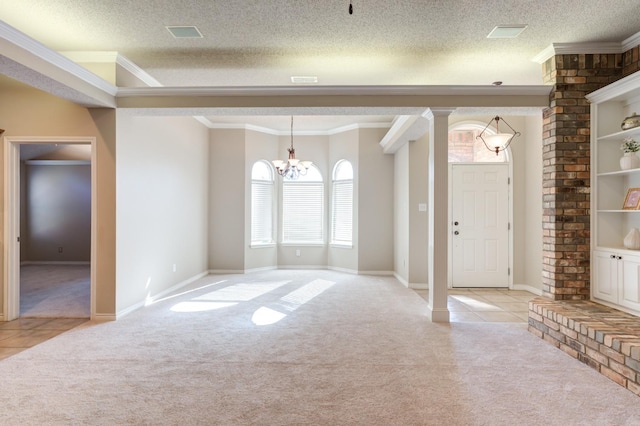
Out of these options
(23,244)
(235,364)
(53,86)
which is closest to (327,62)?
(53,86)

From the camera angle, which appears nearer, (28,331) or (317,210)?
(28,331)

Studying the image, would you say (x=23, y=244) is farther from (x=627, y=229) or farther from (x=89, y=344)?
(x=627, y=229)

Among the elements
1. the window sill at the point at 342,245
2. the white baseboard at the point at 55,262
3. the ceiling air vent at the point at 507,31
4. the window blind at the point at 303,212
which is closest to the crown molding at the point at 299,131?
the window blind at the point at 303,212

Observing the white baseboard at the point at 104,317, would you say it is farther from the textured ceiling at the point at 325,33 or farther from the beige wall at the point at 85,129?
the textured ceiling at the point at 325,33

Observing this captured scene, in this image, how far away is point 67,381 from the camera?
8.96 feet

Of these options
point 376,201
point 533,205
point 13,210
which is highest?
point 376,201

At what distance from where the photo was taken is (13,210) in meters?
4.29

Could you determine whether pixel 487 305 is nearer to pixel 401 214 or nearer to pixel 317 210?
pixel 401 214

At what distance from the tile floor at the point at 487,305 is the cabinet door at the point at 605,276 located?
0.85 m

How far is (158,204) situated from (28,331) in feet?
6.92

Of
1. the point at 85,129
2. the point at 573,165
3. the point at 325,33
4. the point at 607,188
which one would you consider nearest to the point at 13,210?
the point at 85,129

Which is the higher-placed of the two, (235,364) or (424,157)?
(424,157)

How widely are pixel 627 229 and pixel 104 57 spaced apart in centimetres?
608

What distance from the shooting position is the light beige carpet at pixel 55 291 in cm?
464
